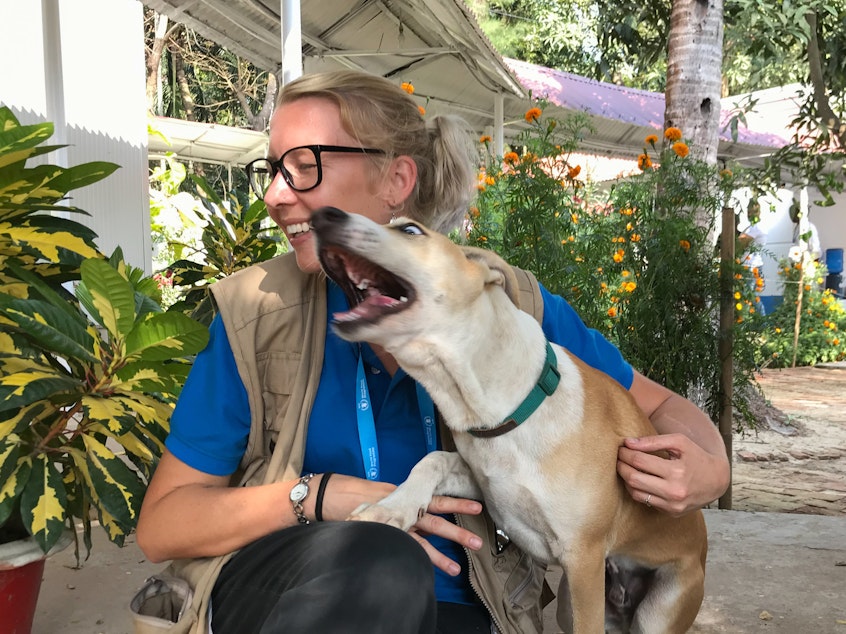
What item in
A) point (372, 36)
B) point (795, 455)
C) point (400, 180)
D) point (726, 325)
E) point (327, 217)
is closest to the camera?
point (327, 217)

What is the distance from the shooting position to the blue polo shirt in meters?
1.53

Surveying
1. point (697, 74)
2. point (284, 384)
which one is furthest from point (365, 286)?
point (697, 74)

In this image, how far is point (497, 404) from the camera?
1591 mm

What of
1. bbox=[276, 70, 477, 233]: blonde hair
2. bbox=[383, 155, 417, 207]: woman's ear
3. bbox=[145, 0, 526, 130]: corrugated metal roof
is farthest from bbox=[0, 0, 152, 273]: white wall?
bbox=[383, 155, 417, 207]: woman's ear

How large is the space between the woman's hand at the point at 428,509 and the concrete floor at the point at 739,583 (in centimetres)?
121

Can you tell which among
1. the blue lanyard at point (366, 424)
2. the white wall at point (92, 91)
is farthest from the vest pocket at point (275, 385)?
the white wall at point (92, 91)

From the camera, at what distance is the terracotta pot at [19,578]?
1.92 m

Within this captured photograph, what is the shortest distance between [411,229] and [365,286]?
0.15 m

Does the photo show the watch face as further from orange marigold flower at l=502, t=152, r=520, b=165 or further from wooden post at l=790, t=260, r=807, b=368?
wooden post at l=790, t=260, r=807, b=368

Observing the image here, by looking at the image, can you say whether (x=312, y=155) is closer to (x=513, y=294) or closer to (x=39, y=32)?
(x=513, y=294)

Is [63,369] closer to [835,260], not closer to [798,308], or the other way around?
[798,308]

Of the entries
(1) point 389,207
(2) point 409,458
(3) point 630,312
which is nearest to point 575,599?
(2) point 409,458

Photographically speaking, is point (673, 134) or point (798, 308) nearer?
point (673, 134)

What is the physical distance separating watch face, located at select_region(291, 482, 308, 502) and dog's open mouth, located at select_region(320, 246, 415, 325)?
0.34 m
